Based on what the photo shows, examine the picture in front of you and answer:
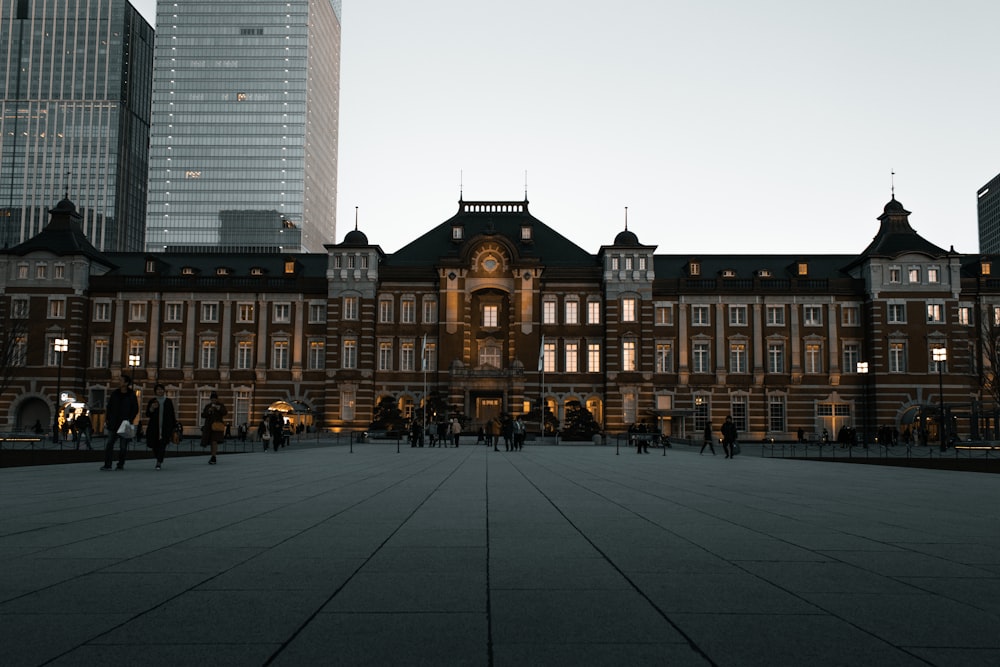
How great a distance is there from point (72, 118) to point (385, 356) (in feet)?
437

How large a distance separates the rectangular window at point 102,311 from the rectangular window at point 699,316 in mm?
46300

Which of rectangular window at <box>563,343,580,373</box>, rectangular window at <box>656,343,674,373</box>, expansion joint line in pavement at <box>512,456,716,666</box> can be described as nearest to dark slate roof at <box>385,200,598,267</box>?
rectangular window at <box>563,343,580,373</box>

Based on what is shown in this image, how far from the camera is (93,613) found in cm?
457

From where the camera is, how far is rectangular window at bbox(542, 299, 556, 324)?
6353cm

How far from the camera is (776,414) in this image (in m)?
62.7

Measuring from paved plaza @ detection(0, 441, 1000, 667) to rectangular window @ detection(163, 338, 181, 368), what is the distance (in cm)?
5644

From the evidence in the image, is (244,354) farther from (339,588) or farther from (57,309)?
(339,588)

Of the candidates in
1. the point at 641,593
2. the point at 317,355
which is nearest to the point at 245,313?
the point at 317,355

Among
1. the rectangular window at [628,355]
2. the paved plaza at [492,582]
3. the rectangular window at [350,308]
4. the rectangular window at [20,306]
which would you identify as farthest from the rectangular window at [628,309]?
the paved plaza at [492,582]

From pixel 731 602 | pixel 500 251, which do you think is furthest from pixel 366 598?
pixel 500 251

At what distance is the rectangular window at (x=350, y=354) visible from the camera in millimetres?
62838

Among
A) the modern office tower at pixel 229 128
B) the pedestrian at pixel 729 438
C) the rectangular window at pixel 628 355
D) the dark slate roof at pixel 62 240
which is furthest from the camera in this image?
the modern office tower at pixel 229 128

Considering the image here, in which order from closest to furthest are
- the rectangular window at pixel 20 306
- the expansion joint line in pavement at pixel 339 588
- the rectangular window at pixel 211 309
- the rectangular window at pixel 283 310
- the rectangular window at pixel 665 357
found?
the expansion joint line in pavement at pixel 339 588, the rectangular window at pixel 20 306, the rectangular window at pixel 665 357, the rectangular window at pixel 283 310, the rectangular window at pixel 211 309

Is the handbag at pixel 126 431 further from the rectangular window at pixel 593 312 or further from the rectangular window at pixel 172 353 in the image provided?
the rectangular window at pixel 172 353
